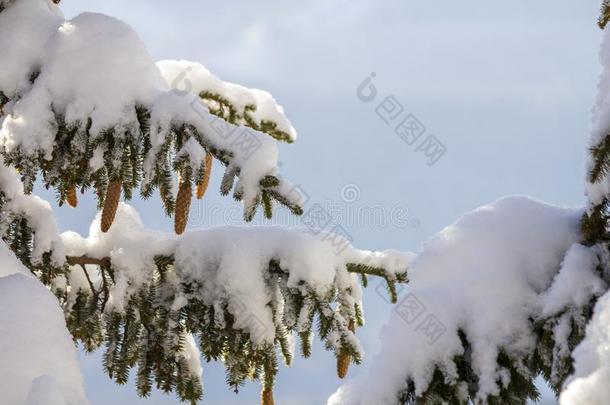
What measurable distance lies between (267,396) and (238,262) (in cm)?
102

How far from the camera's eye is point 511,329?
3197 millimetres

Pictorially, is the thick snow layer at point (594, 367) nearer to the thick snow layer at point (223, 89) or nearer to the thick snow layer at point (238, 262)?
the thick snow layer at point (238, 262)

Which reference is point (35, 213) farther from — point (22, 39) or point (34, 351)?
point (34, 351)

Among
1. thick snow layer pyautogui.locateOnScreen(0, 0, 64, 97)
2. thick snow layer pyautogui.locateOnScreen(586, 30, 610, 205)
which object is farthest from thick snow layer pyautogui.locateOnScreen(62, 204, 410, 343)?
thick snow layer pyautogui.locateOnScreen(586, 30, 610, 205)

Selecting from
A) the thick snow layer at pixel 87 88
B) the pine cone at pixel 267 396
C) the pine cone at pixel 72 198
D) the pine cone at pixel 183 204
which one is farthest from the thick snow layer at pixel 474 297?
the pine cone at pixel 72 198

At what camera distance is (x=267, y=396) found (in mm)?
4984

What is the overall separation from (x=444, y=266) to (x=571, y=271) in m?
0.61

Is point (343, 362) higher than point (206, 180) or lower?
lower

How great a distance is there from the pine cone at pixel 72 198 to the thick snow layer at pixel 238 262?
45cm

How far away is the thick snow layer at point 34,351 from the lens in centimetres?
268

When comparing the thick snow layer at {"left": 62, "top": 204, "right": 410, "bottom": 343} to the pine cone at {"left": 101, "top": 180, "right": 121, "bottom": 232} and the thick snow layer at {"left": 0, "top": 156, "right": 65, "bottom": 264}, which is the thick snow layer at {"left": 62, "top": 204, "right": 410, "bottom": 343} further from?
the pine cone at {"left": 101, "top": 180, "right": 121, "bottom": 232}

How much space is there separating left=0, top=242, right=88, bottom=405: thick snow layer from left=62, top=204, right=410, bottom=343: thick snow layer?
5.28 feet

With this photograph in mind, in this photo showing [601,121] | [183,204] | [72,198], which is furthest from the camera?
[72,198]

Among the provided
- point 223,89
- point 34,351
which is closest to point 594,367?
point 34,351
